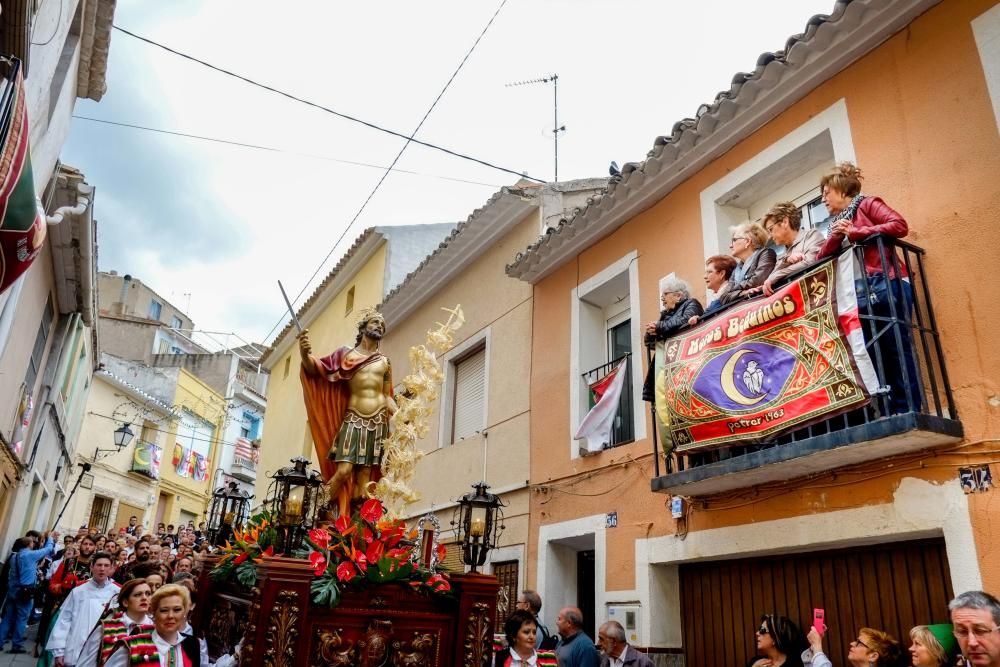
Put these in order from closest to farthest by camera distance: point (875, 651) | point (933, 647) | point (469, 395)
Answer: point (933, 647), point (875, 651), point (469, 395)

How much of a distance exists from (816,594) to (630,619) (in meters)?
1.83

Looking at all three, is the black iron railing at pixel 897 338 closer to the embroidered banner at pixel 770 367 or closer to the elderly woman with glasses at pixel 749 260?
the embroidered banner at pixel 770 367

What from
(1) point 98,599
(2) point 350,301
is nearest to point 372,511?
(1) point 98,599

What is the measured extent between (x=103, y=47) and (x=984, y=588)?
375 inches

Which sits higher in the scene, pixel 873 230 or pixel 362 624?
pixel 873 230

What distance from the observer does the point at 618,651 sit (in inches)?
224

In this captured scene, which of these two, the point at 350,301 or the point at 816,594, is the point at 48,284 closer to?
the point at 350,301

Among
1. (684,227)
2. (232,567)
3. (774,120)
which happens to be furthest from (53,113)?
(774,120)

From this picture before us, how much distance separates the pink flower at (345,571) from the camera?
457 centimetres

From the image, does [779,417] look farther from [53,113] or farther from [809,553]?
[53,113]

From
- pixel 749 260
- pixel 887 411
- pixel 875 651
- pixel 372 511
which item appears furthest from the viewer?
pixel 749 260

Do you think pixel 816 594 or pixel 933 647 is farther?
pixel 816 594

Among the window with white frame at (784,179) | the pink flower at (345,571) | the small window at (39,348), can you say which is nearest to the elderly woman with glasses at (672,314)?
the window with white frame at (784,179)

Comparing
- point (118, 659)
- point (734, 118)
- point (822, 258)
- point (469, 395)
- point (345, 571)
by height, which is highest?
point (734, 118)
